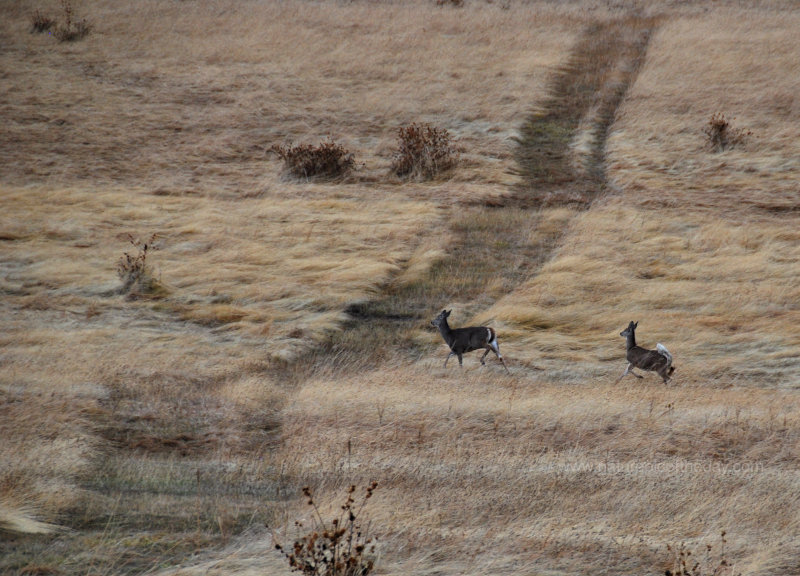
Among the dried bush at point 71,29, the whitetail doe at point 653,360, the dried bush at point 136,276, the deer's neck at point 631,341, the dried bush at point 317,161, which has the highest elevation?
the dried bush at point 71,29

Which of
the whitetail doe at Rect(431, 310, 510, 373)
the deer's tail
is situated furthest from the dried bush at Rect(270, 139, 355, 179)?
the deer's tail

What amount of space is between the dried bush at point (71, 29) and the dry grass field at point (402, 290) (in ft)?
1.67

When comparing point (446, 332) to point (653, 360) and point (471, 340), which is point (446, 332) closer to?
point (471, 340)

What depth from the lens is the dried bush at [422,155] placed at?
25156 millimetres

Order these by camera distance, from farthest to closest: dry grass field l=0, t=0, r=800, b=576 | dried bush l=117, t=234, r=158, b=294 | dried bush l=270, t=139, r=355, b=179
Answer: dried bush l=270, t=139, r=355, b=179
dried bush l=117, t=234, r=158, b=294
dry grass field l=0, t=0, r=800, b=576

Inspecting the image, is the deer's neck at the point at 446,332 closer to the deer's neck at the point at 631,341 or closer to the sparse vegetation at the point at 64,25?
the deer's neck at the point at 631,341

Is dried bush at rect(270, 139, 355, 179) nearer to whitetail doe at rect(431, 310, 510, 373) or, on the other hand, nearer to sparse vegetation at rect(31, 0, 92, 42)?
whitetail doe at rect(431, 310, 510, 373)

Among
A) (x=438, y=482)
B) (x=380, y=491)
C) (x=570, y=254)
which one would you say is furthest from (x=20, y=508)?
(x=570, y=254)

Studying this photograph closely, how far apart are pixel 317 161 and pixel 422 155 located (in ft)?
9.88

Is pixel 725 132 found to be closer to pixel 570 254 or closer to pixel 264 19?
pixel 570 254

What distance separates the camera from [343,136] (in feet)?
90.8

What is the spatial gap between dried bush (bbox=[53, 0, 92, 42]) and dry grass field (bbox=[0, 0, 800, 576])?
0.51m

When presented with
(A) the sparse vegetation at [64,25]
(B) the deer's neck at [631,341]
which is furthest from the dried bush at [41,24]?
(B) the deer's neck at [631,341]

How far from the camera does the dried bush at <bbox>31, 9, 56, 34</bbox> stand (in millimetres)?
36812
